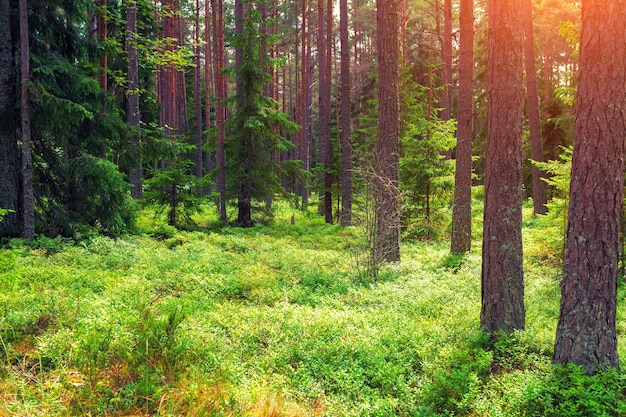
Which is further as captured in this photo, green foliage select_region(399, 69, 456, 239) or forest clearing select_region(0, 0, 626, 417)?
green foliage select_region(399, 69, 456, 239)

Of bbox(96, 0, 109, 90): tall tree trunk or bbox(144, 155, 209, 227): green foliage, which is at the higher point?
bbox(96, 0, 109, 90): tall tree trunk

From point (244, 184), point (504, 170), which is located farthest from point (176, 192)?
point (504, 170)

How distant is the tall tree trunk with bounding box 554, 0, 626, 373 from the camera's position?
3992mm

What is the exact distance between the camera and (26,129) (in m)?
9.20

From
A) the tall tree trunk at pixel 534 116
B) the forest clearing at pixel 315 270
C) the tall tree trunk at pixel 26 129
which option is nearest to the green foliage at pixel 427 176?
the forest clearing at pixel 315 270

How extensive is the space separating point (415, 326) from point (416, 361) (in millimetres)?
889

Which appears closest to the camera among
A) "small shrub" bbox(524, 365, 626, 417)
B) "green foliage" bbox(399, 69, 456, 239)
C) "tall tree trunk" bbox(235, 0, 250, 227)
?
"small shrub" bbox(524, 365, 626, 417)

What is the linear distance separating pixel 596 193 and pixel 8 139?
1205 centimetres

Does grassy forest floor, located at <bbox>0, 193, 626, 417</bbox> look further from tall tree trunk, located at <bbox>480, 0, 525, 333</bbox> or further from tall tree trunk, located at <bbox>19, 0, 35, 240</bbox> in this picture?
tall tree trunk, located at <bbox>19, 0, 35, 240</bbox>

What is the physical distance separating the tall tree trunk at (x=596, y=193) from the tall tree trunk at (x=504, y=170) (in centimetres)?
89

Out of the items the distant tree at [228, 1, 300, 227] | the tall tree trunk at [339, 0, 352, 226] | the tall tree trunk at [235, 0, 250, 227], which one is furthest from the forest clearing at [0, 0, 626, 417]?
the tall tree trunk at [339, 0, 352, 226]

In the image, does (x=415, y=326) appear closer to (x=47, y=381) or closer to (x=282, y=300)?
(x=282, y=300)

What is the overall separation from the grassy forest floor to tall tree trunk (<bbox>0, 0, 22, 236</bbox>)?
2519 millimetres

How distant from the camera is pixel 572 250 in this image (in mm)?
4277
